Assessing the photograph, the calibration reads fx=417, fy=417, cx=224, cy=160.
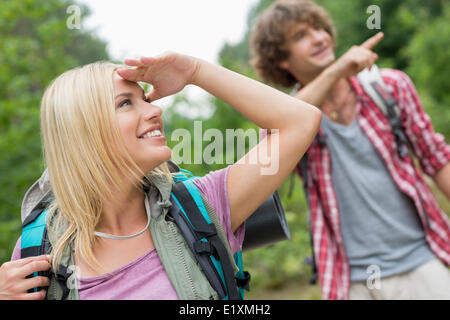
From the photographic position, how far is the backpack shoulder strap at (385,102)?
2.42 m

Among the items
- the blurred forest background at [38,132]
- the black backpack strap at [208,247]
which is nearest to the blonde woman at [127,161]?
the black backpack strap at [208,247]

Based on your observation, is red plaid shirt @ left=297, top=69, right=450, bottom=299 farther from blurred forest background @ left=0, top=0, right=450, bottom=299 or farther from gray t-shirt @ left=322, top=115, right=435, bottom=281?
blurred forest background @ left=0, top=0, right=450, bottom=299

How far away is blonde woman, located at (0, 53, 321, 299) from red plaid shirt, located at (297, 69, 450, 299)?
0.88m

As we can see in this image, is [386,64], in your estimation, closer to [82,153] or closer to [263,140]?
[263,140]

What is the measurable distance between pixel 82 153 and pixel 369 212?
5.49ft

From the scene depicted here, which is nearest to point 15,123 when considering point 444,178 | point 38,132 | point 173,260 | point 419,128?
point 38,132

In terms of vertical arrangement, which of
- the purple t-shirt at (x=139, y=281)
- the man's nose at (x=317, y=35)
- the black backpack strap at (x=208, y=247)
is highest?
the man's nose at (x=317, y=35)

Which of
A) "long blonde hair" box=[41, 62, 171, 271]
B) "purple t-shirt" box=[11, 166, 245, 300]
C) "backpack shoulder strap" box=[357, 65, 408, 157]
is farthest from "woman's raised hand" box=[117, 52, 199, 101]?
"backpack shoulder strap" box=[357, 65, 408, 157]

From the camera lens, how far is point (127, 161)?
1650 millimetres

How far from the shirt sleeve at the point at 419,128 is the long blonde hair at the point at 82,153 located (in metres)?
1.60

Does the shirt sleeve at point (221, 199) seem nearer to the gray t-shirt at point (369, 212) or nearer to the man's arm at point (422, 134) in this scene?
the gray t-shirt at point (369, 212)
